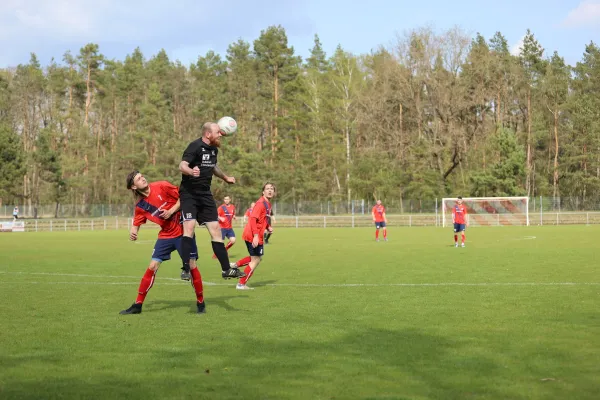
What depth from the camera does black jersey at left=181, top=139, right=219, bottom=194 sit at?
10398mm

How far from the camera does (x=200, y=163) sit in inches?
414

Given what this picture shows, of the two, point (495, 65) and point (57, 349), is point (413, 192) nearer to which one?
point (495, 65)

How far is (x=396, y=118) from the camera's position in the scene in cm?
7538

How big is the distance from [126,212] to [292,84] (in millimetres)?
25535

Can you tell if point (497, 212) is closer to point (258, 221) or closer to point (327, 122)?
point (327, 122)

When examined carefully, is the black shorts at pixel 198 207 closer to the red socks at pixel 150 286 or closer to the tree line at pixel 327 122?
the red socks at pixel 150 286

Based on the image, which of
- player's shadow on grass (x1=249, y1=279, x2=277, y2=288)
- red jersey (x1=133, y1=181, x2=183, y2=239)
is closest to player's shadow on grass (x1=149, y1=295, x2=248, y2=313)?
red jersey (x1=133, y1=181, x2=183, y2=239)

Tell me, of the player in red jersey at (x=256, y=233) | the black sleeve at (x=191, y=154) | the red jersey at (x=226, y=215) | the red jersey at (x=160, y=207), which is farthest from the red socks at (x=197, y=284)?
the red jersey at (x=226, y=215)

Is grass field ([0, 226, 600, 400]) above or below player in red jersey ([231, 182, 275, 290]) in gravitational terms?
below

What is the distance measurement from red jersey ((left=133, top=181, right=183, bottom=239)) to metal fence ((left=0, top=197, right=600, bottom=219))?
173 ft

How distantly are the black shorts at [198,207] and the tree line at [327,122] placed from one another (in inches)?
2305

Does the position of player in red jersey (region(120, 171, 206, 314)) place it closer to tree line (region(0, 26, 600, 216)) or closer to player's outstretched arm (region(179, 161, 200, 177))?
player's outstretched arm (region(179, 161, 200, 177))

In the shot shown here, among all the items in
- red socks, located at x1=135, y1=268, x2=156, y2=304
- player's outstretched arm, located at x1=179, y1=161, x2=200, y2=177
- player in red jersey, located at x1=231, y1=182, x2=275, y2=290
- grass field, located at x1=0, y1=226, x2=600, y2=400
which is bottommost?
grass field, located at x1=0, y1=226, x2=600, y2=400

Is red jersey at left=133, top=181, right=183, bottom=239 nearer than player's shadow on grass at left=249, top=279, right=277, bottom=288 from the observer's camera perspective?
Yes
